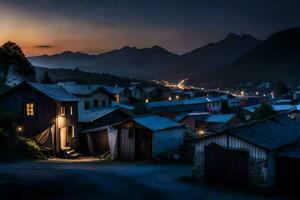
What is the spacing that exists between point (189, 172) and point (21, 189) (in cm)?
1327

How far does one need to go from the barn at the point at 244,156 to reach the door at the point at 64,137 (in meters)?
19.9

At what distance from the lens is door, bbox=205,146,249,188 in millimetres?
24469

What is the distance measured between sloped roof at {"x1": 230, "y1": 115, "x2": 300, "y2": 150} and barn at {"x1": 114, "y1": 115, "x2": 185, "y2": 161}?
1115cm

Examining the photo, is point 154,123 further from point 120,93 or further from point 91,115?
point 120,93

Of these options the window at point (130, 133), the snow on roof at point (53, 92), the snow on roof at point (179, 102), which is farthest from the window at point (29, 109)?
the snow on roof at point (179, 102)

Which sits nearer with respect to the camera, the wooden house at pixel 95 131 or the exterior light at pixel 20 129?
the exterior light at pixel 20 129

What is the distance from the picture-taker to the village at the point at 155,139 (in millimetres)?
24016

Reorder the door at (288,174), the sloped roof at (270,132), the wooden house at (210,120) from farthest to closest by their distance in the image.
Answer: the wooden house at (210,120)
the sloped roof at (270,132)
the door at (288,174)

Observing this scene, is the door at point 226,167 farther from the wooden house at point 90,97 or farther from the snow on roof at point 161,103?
the snow on roof at point 161,103

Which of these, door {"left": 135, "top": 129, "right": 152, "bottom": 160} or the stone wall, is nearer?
the stone wall

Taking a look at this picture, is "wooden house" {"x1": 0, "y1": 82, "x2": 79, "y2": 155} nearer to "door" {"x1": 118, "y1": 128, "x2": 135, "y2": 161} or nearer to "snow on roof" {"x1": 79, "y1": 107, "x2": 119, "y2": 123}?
"snow on roof" {"x1": 79, "y1": 107, "x2": 119, "y2": 123}

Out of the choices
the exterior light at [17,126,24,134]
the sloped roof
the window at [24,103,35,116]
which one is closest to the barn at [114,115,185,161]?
the window at [24,103,35,116]

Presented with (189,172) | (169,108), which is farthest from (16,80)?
(189,172)

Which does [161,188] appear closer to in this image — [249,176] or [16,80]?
[249,176]
